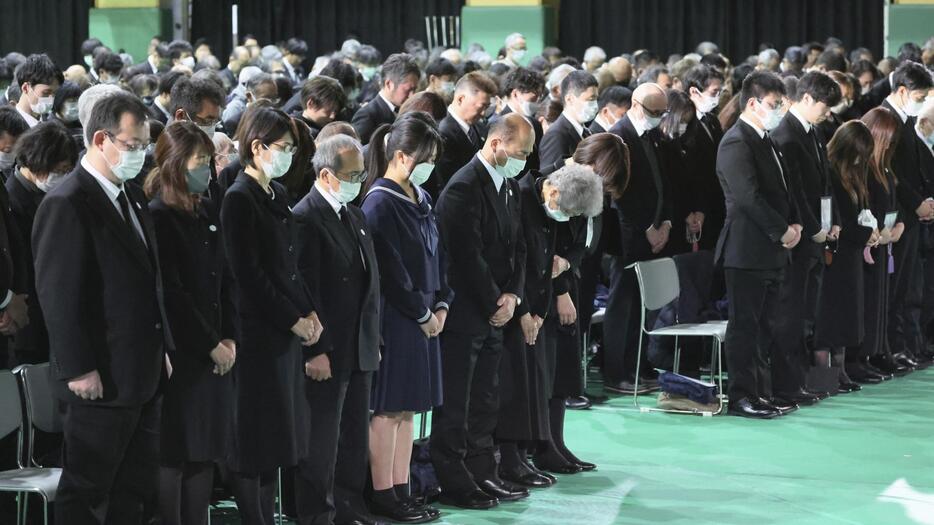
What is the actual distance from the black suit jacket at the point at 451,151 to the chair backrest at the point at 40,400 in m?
2.98

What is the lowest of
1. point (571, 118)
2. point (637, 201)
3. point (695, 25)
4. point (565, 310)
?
point (565, 310)

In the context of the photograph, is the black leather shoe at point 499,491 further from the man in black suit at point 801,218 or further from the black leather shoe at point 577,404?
the man in black suit at point 801,218

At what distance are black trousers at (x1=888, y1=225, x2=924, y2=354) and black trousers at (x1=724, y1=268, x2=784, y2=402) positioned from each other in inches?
64.9

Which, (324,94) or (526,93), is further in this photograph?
(526,93)

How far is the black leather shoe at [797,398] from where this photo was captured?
27.1ft

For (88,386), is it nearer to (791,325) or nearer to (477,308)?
(477,308)

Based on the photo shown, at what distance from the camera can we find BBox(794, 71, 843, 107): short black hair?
816cm

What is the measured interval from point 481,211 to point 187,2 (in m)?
15.6

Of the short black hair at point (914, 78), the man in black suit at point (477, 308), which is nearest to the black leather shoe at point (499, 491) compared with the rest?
the man in black suit at point (477, 308)

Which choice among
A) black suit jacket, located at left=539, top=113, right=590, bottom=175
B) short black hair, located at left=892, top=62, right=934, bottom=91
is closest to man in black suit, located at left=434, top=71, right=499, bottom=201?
black suit jacket, located at left=539, top=113, right=590, bottom=175

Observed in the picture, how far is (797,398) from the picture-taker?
329 inches

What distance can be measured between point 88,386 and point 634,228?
4590mm

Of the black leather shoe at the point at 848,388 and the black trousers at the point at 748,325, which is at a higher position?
the black trousers at the point at 748,325

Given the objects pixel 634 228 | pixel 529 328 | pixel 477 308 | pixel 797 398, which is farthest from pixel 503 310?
pixel 797 398
